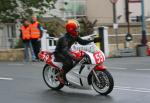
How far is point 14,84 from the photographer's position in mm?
14062

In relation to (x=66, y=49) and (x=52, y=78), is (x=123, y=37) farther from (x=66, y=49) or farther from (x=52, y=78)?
(x=66, y=49)

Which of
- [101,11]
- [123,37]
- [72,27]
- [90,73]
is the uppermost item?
[101,11]

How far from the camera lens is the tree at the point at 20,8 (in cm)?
2969

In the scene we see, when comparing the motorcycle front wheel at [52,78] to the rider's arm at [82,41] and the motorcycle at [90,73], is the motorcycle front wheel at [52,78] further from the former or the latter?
the rider's arm at [82,41]

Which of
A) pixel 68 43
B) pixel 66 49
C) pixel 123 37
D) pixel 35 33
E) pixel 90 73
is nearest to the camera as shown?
pixel 90 73

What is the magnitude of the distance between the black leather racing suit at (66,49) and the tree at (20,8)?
1725 centimetres

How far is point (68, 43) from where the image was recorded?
489 inches

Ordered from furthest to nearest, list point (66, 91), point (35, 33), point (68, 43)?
point (35, 33) < point (66, 91) < point (68, 43)

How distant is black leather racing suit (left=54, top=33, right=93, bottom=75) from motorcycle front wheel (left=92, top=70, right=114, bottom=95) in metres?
0.66

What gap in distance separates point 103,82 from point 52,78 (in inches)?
67.4

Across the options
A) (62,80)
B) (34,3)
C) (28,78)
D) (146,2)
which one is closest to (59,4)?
(146,2)

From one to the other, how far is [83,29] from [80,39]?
19.1m

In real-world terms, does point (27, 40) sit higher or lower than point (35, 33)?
lower

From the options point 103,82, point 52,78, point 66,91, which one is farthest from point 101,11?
point 103,82
